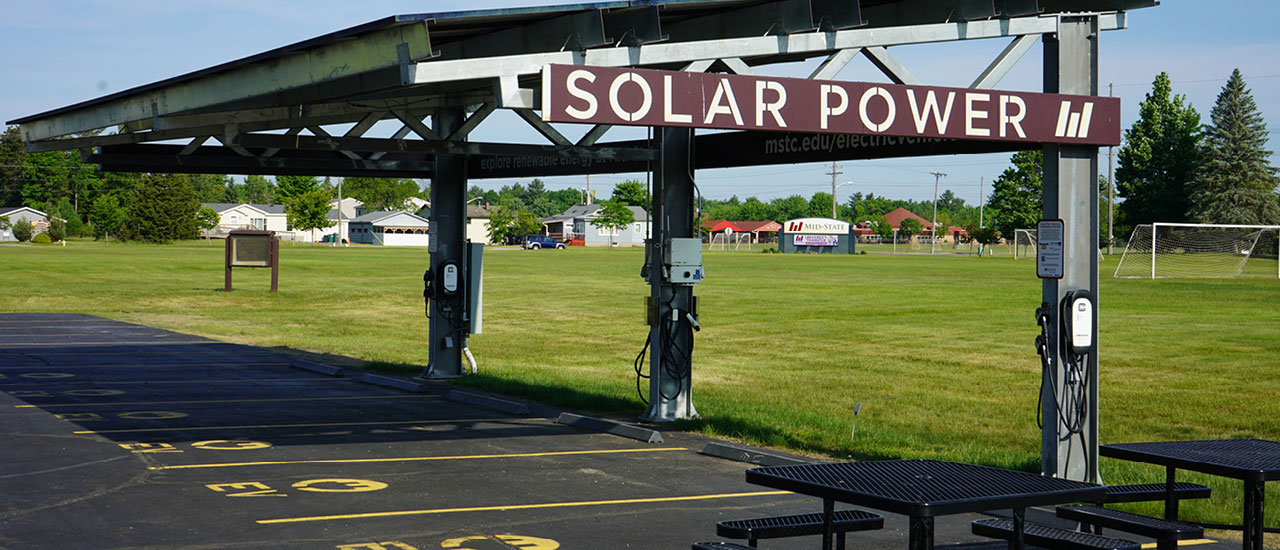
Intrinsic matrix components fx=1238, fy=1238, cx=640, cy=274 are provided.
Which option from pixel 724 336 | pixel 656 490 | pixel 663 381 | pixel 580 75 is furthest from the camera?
pixel 724 336

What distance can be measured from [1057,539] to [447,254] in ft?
39.5

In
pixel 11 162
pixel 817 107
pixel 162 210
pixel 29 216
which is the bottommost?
pixel 817 107

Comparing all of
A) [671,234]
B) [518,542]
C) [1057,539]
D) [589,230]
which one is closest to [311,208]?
[589,230]

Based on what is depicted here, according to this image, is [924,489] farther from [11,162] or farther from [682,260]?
[11,162]

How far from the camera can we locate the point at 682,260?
12477 mm

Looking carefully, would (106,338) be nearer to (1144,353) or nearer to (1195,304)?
(1144,353)

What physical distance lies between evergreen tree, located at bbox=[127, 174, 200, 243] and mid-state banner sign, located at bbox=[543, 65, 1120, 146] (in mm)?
107054

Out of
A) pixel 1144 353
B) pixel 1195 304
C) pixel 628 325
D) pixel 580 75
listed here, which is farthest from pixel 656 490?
pixel 1195 304

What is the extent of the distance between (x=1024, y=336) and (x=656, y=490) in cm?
1698

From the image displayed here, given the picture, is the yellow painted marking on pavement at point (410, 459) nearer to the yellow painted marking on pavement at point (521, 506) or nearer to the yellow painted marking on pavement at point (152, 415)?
the yellow painted marking on pavement at point (521, 506)

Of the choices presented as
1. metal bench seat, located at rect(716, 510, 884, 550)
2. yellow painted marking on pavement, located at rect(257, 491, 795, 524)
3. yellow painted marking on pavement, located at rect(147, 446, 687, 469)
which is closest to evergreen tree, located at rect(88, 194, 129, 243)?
yellow painted marking on pavement, located at rect(147, 446, 687, 469)

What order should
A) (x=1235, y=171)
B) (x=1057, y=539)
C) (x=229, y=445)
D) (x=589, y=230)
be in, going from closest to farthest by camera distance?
(x=1057, y=539) → (x=229, y=445) → (x=1235, y=171) → (x=589, y=230)

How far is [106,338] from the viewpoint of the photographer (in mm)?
23344

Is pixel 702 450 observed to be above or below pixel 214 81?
below
